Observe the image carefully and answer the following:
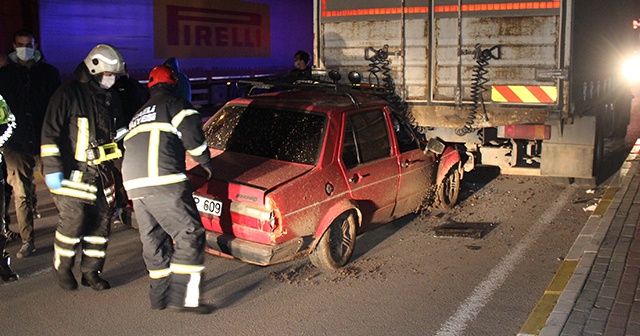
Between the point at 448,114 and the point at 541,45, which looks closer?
the point at 541,45

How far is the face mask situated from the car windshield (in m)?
1.84

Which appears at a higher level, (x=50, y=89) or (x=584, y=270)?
(x=50, y=89)

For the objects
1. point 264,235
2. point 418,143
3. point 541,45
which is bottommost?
point 264,235

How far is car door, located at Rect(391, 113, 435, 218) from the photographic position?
282 inches

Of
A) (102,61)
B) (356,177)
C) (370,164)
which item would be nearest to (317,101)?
(370,164)

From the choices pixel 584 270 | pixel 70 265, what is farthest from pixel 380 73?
pixel 70 265

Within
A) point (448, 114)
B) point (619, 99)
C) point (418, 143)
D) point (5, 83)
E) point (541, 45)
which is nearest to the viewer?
point (5, 83)

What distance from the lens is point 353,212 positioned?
6.39 metres

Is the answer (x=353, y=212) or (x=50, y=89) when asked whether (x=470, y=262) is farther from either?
(x=50, y=89)

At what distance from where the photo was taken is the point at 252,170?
6.03 metres

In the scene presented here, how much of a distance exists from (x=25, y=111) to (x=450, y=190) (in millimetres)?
4765

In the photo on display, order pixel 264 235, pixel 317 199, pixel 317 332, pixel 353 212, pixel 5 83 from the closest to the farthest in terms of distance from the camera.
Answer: pixel 317 332
pixel 264 235
pixel 317 199
pixel 353 212
pixel 5 83

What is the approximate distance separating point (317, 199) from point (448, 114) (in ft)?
13.3

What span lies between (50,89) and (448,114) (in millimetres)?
4949
